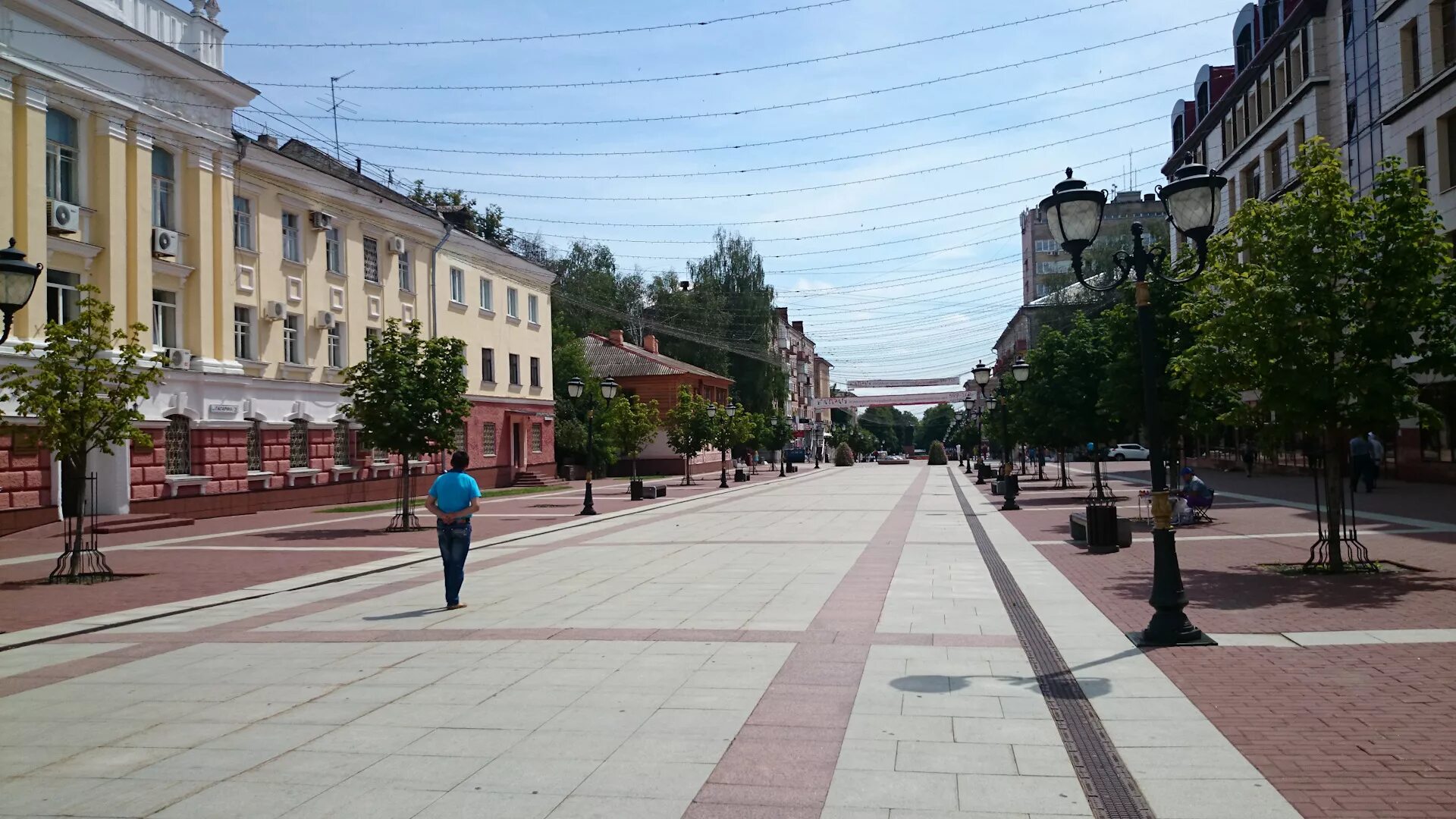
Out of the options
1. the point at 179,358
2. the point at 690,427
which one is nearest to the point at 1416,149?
the point at 690,427

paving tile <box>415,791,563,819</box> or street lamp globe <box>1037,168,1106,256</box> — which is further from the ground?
street lamp globe <box>1037,168,1106,256</box>

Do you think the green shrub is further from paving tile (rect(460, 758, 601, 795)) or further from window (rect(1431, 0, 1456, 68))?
paving tile (rect(460, 758, 601, 795))

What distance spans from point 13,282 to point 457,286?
31455 mm

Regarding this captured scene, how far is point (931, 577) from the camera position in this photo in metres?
13.6

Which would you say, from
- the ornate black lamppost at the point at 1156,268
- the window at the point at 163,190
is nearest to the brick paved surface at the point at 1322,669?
the ornate black lamppost at the point at 1156,268

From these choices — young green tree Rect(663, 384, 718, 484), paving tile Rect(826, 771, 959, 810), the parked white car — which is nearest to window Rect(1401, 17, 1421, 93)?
young green tree Rect(663, 384, 718, 484)

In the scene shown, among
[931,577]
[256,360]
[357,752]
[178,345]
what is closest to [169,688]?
[357,752]

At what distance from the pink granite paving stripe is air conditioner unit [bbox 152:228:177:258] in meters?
22.2

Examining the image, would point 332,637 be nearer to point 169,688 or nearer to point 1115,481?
point 169,688

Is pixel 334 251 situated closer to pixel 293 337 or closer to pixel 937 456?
pixel 293 337

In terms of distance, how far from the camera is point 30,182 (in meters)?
22.3

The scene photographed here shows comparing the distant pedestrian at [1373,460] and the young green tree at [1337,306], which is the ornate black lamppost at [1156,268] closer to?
the young green tree at [1337,306]

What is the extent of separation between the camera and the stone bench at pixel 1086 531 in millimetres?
16766

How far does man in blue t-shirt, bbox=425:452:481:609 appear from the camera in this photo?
11352mm
